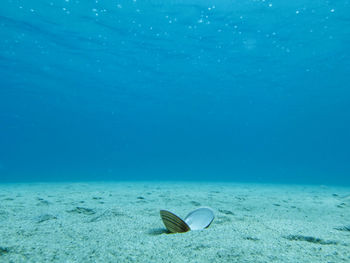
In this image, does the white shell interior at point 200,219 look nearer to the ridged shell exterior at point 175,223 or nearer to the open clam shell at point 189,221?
the open clam shell at point 189,221

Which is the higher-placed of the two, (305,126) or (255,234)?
(305,126)

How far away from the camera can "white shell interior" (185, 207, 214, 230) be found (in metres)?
3.37

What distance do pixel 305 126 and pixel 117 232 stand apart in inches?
3450

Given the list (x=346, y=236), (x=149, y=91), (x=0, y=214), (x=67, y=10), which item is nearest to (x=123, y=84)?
(x=149, y=91)

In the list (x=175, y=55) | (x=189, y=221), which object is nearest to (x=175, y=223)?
(x=189, y=221)

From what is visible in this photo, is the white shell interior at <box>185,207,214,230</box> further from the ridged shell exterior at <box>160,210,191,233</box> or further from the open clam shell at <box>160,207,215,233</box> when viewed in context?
the ridged shell exterior at <box>160,210,191,233</box>

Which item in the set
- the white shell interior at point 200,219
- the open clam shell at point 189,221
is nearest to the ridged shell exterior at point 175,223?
the open clam shell at point 189,221

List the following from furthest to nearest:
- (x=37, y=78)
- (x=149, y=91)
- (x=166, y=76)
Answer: (x=149, y=91) → (x=166, y=76) → (x=37, y=78)

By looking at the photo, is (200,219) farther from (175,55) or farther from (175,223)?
(175,55)

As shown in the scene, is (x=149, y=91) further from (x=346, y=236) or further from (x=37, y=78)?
(x=346, y=236)

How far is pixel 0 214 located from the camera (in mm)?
4242

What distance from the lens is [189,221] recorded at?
11.7 ft

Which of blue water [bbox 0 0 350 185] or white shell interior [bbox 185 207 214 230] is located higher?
blue water [bbox 0 0 350 185]

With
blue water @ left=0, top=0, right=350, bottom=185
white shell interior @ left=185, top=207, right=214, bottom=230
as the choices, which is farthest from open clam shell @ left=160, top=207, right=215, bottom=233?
blue water @ left=0, top=0, right=350, bottom=185
